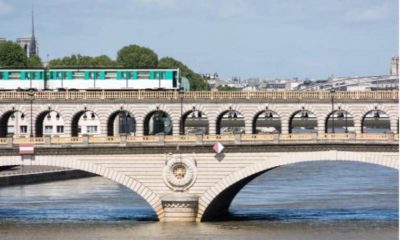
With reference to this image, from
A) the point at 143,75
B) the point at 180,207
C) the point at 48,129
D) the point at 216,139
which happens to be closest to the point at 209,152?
the point at 216,139

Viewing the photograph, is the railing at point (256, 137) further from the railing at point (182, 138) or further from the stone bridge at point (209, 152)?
the railing at point (182, 138)

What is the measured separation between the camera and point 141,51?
190625 millimetres

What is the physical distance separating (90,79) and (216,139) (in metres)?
19.9

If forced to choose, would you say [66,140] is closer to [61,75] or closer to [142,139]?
[142,139]

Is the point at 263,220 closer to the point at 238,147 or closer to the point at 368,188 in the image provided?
the point at 238,147

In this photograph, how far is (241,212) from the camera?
101m

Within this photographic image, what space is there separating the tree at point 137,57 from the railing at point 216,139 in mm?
92430

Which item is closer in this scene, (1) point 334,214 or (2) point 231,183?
(2) point 231,183

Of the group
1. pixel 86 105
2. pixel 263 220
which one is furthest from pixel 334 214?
pixel 86 105

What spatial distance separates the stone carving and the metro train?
1583 centimetres

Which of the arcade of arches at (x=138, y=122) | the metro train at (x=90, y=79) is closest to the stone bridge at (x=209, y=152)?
the arcade of arches at (x=138, y=122)

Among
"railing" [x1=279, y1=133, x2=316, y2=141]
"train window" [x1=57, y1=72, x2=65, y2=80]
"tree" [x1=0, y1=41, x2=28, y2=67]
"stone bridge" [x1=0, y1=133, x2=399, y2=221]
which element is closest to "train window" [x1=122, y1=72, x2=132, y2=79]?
"train window" [x1=57, y1=72, x2=65, y2=80]

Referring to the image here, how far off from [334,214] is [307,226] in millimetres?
8297

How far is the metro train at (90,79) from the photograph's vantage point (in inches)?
4220
